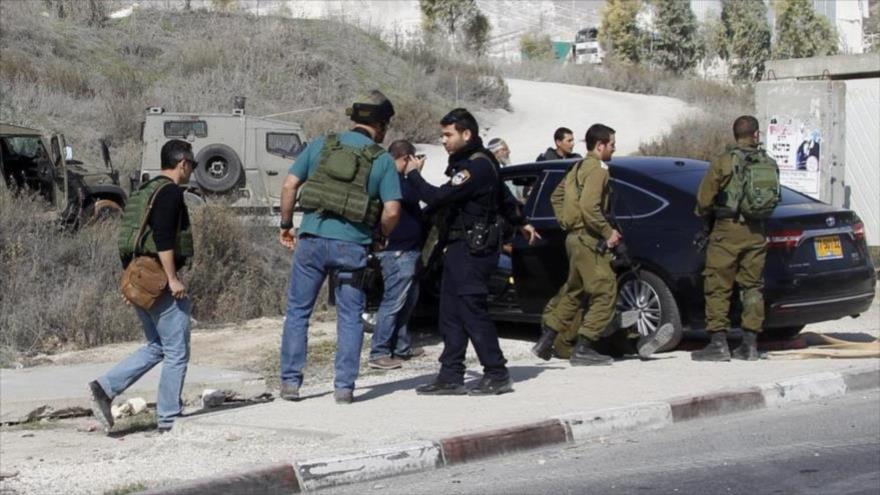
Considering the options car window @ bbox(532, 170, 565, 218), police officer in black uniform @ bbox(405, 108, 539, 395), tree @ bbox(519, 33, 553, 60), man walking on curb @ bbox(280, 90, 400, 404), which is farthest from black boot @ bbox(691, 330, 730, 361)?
tree @ bbox(519, 33, 553, 60)

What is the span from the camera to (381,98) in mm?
8773

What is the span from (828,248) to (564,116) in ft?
109

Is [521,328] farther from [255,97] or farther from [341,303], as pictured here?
[255,97]

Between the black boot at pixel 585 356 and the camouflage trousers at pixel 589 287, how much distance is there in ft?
0.32

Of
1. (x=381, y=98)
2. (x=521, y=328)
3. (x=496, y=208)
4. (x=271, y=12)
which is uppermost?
(x=271, y=12)

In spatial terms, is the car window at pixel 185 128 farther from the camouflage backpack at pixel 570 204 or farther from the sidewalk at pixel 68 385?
the camouflage backpack at pixel 570 204

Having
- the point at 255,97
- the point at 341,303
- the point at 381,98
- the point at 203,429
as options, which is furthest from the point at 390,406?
the point at 255,97

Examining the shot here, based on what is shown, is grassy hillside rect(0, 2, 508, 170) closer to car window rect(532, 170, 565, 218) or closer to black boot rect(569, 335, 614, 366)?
car window rect(532, 170, 565, 218)

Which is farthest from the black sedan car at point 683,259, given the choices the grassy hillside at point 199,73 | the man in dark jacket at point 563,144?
the grassy hillside at point 199,73

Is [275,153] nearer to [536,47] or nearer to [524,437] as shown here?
[524,437]

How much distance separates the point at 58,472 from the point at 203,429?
103cm

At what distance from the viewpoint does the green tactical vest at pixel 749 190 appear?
1028 centimetres

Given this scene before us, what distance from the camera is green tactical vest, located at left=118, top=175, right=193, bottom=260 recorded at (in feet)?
26.2

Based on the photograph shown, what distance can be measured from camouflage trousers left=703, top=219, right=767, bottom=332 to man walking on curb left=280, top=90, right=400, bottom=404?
9.75 feet
